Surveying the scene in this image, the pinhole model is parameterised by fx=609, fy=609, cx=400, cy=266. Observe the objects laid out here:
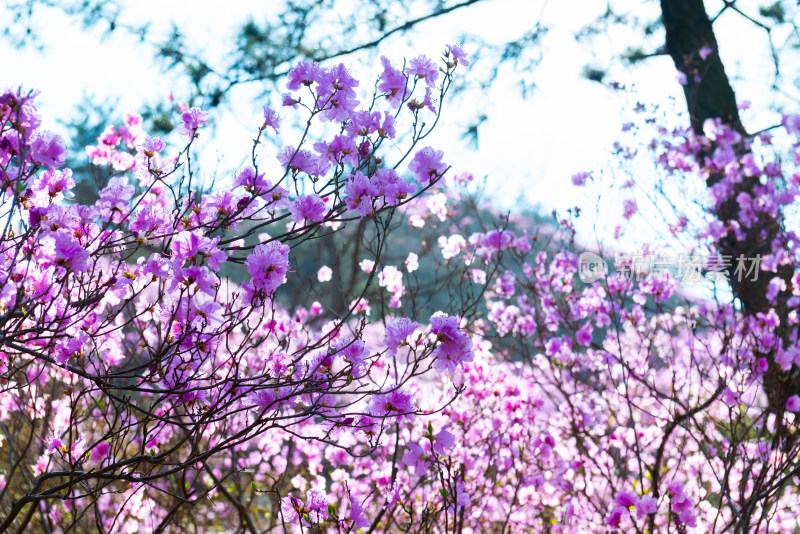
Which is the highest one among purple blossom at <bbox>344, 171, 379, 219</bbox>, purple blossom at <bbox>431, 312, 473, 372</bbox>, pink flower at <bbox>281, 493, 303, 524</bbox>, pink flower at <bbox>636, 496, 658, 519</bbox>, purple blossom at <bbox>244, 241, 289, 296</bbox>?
purple blossom at <bbox>344, 171, 379, 219</bbox>

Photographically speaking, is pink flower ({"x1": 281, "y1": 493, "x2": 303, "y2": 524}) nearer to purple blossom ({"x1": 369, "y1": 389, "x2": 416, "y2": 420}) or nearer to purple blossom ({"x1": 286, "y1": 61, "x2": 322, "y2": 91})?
purple blossom ({"x1": 369, "y1": 389, "x2": 416, "y2": 420})

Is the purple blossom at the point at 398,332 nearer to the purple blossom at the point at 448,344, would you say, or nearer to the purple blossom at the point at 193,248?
the purple blossom at the point at 448,344

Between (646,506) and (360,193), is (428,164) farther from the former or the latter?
(646,506)

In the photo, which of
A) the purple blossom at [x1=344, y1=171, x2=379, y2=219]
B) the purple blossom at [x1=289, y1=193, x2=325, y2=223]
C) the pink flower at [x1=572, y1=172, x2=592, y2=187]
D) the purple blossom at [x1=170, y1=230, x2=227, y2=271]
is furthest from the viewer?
the pink flower at [x1=572, y1=172, x2=592, y2=187]

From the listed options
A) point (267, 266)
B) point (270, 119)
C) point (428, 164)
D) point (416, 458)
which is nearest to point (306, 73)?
point (270, 119)

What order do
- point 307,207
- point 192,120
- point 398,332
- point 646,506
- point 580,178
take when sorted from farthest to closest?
point 580,178 → point 646,506 → point 192,120 → point 307,207 → point 398,332

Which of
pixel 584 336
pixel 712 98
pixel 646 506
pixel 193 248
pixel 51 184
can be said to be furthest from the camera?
pixel 712 98

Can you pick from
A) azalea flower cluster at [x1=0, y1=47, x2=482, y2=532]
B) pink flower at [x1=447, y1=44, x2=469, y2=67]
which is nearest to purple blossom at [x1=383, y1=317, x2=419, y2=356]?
azalea flower cluster at [x1=0, y1=47, x2=482, y2=532]

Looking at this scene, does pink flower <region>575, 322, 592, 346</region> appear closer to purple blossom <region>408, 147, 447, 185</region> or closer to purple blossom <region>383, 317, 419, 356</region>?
purple blossom <region>408, 147, 447, 185</region>

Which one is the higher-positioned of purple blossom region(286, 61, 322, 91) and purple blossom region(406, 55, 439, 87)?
purple blossom region(406, 55, 439, 87)

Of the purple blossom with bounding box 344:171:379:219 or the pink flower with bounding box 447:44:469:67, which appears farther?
the pink flower with bounding box 447:44:469:67

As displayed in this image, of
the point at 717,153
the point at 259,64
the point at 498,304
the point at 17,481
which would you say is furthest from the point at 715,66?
the point at 17,481

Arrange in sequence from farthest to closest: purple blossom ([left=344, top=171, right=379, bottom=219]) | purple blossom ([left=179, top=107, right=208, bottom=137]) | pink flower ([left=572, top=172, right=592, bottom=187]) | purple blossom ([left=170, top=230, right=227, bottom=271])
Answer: pink flower ([left=572, top=172, right=592, bottom=187]), purple blossom ([left=179, top=107, right=208, bottom=137]), purple blossom ([left=344, top=171, right=379, bottom=219]), purple blossom ([left=170, top=230, right=227, bottom=271])

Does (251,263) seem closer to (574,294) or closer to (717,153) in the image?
(574,294)
